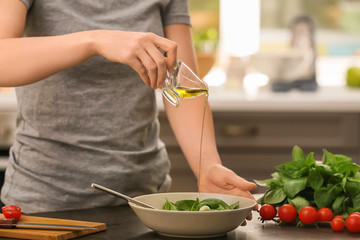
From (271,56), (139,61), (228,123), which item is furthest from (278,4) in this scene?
(139,61)

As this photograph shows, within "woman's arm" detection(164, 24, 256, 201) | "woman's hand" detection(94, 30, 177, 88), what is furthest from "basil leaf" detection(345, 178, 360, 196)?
"woman's hand" detection(94, 30, 177, 88)

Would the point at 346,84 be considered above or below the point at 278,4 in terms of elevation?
below

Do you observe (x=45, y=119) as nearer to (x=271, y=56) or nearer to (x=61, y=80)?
(x=61, y=80)

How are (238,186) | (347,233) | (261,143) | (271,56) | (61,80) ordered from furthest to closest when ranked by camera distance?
(271,56)
(261,143)
(61,80)
(238,186)
(347,233)

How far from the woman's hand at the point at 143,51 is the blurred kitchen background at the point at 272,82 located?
1538 mm

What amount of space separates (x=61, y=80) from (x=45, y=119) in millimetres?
99

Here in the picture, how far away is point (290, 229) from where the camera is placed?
107cm

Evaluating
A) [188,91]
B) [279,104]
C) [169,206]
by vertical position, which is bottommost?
[279,104]

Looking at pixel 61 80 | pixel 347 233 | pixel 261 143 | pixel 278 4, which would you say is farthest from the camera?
pixel 278 4

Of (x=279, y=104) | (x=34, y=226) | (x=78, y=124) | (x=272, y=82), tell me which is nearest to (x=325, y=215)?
(x=34, y=226)

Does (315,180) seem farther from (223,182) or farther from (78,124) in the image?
(78,124)

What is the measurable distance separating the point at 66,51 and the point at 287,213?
0.51 metres

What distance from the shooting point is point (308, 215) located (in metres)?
1.06

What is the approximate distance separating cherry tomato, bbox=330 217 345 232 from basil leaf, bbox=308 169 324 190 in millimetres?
73
